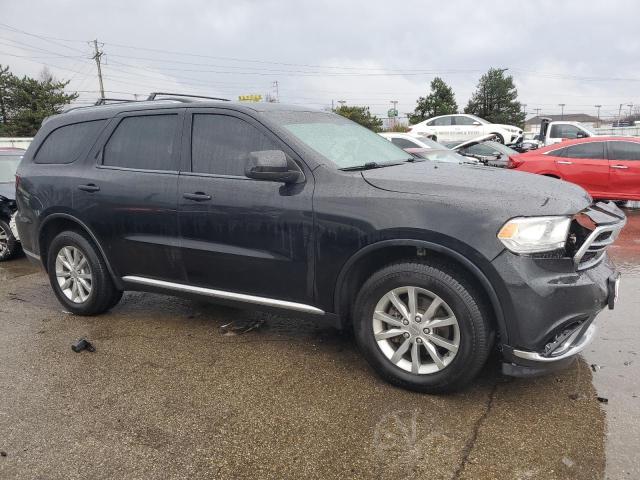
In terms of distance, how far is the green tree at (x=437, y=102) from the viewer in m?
45.9

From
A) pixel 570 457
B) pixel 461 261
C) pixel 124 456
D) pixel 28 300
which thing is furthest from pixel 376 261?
pixel 28 300

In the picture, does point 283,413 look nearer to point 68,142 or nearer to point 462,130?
point 68,142

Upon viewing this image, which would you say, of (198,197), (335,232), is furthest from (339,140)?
(198,197)

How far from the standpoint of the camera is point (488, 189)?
9.70ft

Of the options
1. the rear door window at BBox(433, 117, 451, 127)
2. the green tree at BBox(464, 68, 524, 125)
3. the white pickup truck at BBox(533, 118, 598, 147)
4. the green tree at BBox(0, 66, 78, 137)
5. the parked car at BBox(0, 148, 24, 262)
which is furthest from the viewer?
the green tree at BBox(464, 68, 524, 125)

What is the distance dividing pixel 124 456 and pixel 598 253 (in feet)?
9.30

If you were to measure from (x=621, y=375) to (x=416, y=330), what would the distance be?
1409 mm

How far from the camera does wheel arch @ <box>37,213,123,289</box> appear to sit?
4.36m

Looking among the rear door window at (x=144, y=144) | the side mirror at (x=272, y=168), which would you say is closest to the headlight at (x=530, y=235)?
the side mirror at (x=272, y=168)

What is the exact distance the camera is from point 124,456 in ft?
8.46

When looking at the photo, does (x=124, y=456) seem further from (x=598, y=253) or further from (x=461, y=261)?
(x=598, y=253)

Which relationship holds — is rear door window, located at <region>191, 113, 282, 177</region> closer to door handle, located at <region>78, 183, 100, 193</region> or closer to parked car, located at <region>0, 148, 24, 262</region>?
door handle, located at <region>78, 183, 100, 193</region>

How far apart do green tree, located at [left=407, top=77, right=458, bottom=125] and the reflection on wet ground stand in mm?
42825

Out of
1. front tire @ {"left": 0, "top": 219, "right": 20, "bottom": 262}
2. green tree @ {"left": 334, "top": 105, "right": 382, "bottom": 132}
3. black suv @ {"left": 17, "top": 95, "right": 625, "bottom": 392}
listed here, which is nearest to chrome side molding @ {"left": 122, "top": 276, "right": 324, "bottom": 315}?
black suv @ {"left": 17, "top": 95, "right": 625, "bottom": 392}
